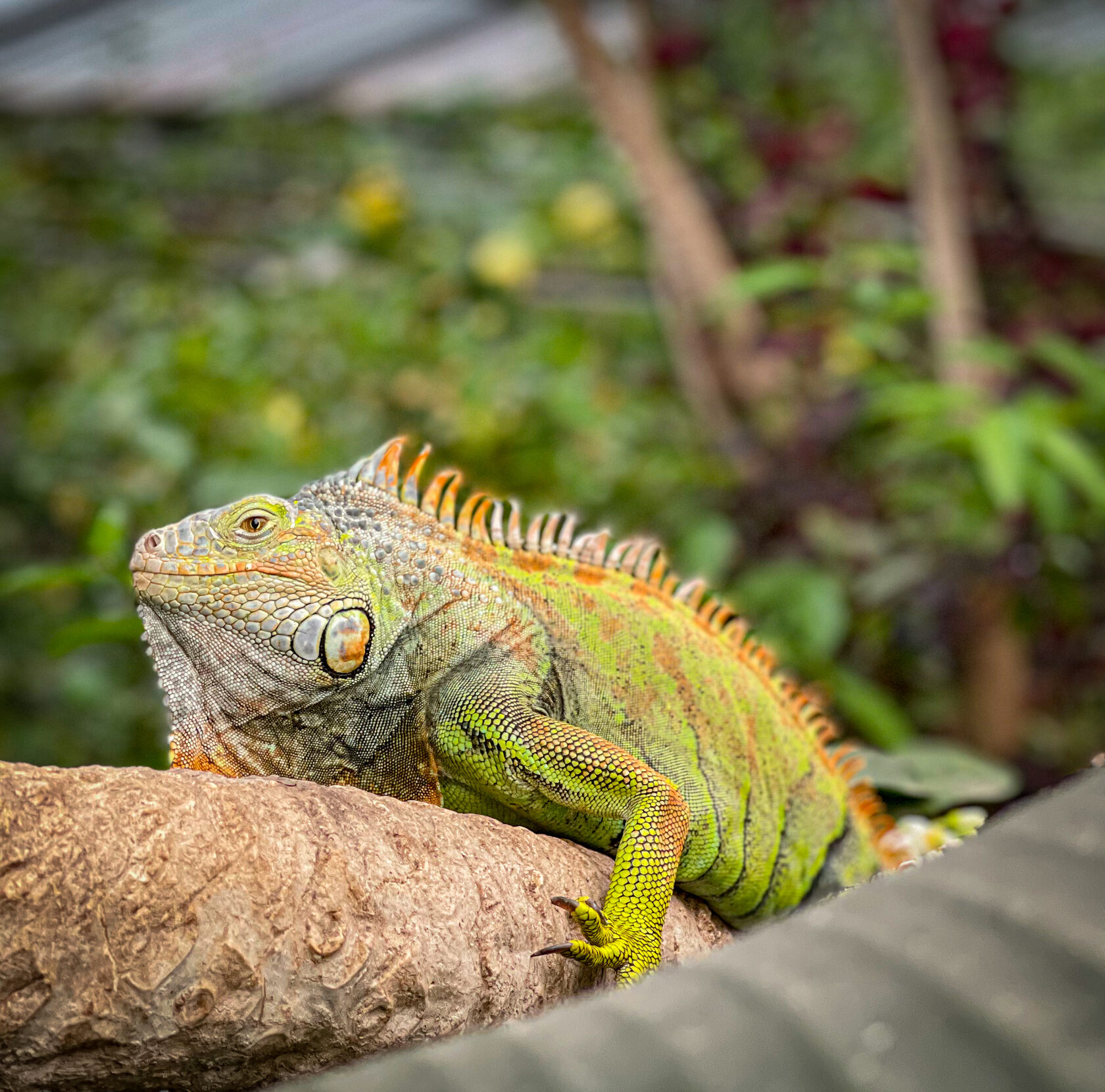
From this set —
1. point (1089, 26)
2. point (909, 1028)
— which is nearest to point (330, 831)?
point (909, 1028)

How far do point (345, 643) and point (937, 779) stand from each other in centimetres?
210

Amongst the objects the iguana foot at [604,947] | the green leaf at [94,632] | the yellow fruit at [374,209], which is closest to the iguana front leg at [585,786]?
the iguana foot at [604,947]

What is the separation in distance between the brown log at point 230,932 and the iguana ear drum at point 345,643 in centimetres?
34

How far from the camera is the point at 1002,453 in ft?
13.6

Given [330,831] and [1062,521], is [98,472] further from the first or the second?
[1062,521]

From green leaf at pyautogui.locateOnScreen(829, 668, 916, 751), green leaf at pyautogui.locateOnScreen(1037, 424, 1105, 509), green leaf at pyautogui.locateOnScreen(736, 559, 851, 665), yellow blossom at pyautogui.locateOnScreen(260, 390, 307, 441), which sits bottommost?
green leaf at pyautogui.locateOnScreen(829, 668, 916, 751)

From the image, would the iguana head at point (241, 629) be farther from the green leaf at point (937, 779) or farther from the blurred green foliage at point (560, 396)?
the green leaf at point (937, 779)

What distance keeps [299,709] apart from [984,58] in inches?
223

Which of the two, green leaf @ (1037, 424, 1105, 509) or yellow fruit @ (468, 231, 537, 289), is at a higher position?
yellow fruit @ (468, 231, 537, 289)

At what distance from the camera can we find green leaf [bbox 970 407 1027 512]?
394 cm

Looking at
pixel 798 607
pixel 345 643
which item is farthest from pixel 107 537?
pixel 798 607

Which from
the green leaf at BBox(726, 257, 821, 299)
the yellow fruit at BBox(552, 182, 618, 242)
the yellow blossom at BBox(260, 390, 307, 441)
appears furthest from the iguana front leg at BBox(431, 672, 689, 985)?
the yellow fruit at BBox(552, 182, 618, 242)

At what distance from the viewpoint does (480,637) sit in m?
2.35

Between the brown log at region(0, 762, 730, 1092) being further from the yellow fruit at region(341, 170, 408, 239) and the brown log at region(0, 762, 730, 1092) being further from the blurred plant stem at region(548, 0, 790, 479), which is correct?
the blurred plant stem at region(548, 0, 790, 479)
